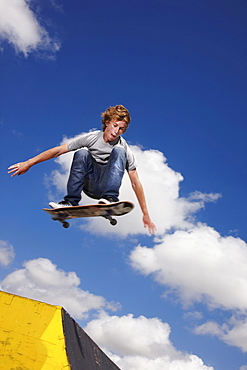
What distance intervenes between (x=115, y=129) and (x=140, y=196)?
1.27 meters

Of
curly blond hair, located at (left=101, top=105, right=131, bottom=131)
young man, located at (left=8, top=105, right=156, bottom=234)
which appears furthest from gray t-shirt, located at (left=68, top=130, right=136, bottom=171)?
curly blond hair, located at (left=101, top=105, right=131, bottom=131)

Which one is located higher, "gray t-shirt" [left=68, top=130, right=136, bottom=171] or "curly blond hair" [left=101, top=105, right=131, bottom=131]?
"curly blond hair" [left=101, top=105, right=131, bottom=131]

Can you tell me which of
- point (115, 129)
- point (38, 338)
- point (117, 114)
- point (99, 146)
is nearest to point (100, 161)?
point (99, 146)

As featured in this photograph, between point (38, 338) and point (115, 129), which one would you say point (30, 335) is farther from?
point (115, 129)

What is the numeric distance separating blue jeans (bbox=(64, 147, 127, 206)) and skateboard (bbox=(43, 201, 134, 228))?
193mm

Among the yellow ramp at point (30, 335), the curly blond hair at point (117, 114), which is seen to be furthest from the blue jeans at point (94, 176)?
the yellow ramp at point (30, 335)

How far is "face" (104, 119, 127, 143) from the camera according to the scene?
6.00 metres

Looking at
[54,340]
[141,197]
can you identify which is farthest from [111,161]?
[54,340]

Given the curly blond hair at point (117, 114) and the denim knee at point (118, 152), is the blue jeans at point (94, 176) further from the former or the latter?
the curly blond hair at point (117, 114)

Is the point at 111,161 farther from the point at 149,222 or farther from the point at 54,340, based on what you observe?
the point at 54,340

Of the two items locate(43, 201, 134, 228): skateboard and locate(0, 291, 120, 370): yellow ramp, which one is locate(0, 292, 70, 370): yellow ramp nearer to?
locate(0, 291, 120, 370): yellow ramp

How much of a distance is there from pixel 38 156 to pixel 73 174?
0.76 m

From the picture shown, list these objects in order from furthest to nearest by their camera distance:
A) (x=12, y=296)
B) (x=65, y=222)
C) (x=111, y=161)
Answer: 1. (x=12, y=296)
2. (x=65, y=222)
3. (x=111, y=161)

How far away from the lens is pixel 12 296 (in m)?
6.96
